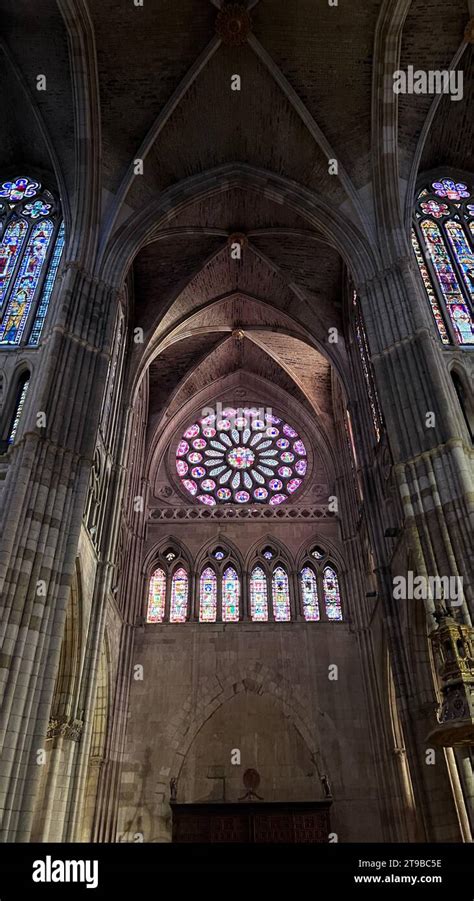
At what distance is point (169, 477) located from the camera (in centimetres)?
2152

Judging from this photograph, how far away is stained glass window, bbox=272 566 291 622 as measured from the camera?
18750 mm

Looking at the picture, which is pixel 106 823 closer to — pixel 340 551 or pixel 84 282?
→ pixel 340 551

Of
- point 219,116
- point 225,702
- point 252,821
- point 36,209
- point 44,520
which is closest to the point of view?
point 44,520

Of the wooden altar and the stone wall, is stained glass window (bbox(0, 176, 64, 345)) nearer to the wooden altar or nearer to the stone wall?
the stone wall

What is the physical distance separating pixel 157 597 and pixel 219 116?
13.3 m

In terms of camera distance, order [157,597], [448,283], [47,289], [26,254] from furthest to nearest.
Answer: [157,597]
[26,254]
[448,283]
[47,289]

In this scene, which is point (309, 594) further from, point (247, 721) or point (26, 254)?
point (26, 254)

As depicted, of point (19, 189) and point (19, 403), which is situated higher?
point (19, 189)

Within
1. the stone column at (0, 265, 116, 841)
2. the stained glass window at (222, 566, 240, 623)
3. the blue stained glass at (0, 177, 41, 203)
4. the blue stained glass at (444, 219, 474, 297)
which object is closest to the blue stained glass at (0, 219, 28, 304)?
the blue stained glass at (0, 177, 41, 203)

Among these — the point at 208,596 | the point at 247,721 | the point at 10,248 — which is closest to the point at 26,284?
the point at 10,248

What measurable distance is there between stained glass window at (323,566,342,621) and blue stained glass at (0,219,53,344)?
11.3 metres

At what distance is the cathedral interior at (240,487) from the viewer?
10.9m

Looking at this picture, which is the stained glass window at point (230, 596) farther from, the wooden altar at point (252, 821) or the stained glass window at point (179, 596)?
the wooden altar at point (252, 821)

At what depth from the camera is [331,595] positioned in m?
19.1
